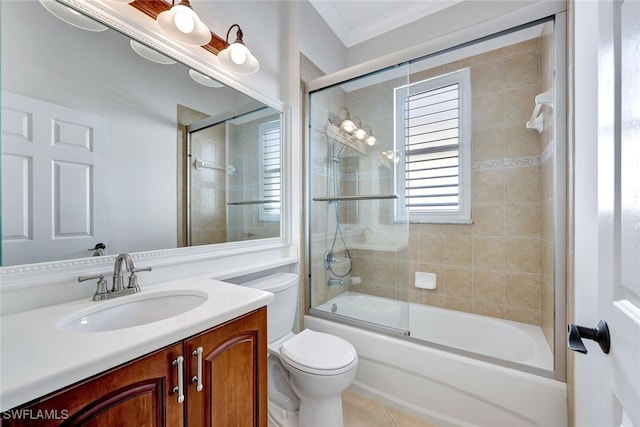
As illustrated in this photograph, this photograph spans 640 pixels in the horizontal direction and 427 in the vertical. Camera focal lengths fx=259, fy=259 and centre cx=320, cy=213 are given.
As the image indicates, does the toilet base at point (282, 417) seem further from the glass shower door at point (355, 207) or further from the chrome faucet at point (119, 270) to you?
the chrome faucet at point (119, 270)

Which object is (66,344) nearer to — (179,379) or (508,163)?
(179,379)

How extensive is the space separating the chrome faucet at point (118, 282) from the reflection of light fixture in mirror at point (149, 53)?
2.87 feet

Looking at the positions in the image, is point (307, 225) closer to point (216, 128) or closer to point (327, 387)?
point (216, 128)

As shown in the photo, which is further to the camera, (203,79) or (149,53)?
(203,79)

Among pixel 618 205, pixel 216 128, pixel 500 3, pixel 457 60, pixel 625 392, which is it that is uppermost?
pixel 500 3

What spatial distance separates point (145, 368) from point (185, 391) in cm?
15

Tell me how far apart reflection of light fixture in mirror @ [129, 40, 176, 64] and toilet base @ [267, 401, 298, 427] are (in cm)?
187

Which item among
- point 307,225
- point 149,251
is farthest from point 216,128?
point 307,225

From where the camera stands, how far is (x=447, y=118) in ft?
7.26

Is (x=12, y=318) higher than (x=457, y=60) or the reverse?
the reverse

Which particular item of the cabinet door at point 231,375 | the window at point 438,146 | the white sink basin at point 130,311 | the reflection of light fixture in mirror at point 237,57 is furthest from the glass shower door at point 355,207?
the white sink basin at point 130,311

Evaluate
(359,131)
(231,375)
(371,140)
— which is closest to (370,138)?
(371,140)

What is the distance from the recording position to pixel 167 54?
121 centimetres

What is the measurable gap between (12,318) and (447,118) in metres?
2.71
